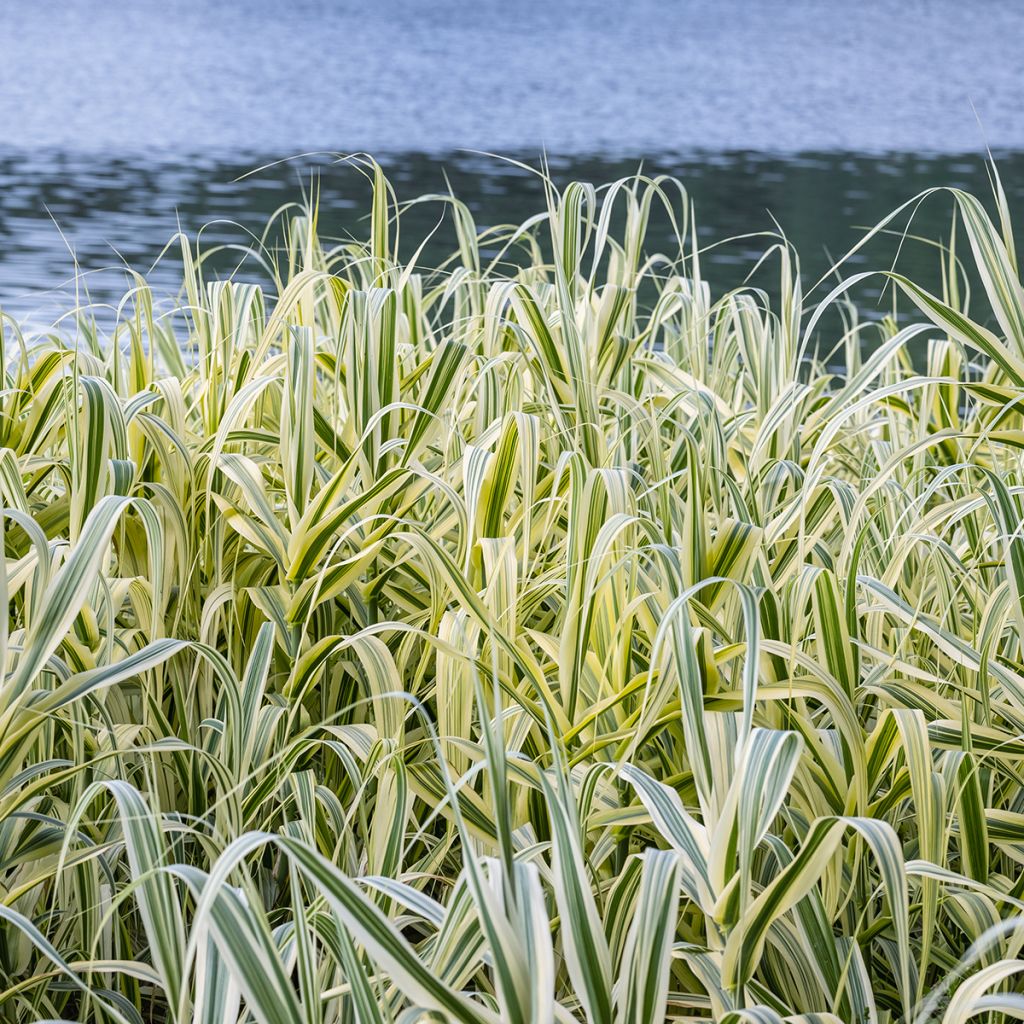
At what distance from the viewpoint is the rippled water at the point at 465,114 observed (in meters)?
7.86

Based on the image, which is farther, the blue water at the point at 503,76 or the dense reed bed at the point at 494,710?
the blue water at the point at 503,76

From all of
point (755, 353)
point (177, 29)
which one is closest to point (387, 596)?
point (755, 353)

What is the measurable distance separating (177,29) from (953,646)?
23693mm

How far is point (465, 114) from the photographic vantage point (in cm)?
1355

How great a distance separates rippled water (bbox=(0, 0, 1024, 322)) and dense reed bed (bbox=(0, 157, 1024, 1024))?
49 cm

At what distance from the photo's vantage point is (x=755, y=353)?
6.09 feet

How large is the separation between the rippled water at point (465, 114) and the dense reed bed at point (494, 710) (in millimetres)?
488

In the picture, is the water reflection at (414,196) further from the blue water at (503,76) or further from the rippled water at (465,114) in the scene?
the blue water at (503,76)

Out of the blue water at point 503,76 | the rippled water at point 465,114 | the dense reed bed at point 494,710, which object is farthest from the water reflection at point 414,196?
the dense reed bed at point 494,710

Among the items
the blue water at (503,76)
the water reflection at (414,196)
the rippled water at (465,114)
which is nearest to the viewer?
the water reflection at (414,196)

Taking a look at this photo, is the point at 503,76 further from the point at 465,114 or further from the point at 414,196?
the point at 414,196

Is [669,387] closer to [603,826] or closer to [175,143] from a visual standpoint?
[603,826]

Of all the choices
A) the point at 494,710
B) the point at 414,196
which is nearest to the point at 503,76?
the point at 414,196

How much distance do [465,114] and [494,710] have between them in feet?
44.0
